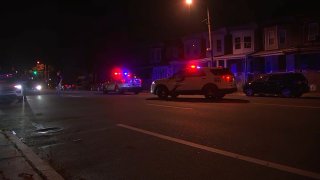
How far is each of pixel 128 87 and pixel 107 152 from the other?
26.5 meters

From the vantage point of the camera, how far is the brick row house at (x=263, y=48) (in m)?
36.0

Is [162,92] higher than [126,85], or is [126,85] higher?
[126,85]

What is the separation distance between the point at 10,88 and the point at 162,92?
9889 millimetres

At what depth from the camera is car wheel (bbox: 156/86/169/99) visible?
2409 centimetres

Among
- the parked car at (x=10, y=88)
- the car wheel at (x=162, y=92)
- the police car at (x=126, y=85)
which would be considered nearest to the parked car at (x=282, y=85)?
the car wheel at (x=162, y=92)

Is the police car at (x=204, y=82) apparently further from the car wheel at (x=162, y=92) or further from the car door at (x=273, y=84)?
the car door at (x=273, y=84)

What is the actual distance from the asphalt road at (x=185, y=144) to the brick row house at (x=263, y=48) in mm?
22815

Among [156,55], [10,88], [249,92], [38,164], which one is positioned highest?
[156,55]


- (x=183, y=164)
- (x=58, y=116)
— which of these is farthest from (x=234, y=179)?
(x=58, y=116)

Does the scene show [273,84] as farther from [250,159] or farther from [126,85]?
[250,159]

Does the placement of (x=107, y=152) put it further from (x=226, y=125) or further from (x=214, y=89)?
(x=214, y=89)

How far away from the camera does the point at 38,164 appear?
25.8 ft

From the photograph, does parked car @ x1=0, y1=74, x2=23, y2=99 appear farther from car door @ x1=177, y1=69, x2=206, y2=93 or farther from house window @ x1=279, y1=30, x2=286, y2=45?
house window @ x1=279, y1=30, x2=286, y2=45

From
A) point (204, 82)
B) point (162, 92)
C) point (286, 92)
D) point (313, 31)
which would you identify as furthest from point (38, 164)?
point (313, 31)
